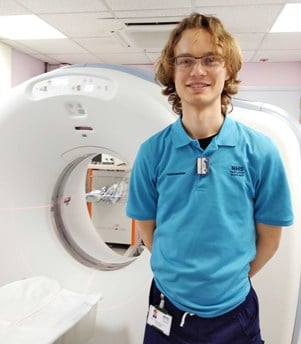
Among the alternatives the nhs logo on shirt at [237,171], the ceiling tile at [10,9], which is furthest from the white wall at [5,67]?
the nhs logo on shirt at [237,171]

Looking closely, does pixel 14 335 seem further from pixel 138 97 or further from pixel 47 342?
pixel 138 97

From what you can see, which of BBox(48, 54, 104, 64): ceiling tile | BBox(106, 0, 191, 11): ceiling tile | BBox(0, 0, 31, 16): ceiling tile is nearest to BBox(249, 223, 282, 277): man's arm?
BBox(106, 0, 191, 11): ceiling tile

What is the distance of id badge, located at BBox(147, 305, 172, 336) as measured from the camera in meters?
0.94

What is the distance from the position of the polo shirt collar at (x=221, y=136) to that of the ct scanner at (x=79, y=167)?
0.84 feet

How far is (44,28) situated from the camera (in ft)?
12.3

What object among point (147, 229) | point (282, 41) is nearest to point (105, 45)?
point (282, 41)

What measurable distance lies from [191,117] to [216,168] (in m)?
0.14

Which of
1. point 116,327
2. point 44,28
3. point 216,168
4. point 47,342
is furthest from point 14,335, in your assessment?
point 44,28

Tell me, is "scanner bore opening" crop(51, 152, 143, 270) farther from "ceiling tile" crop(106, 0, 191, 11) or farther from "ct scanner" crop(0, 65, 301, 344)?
"ceiling tile" crop(106, 0, 191, 11)

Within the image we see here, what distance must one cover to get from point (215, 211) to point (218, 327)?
28 cm

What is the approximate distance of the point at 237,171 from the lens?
2.87 ft

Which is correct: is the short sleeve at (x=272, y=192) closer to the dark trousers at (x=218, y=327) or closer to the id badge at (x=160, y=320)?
the dark trousers at (x=218, y=327)

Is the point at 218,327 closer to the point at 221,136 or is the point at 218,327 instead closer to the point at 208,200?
the point at 208,200

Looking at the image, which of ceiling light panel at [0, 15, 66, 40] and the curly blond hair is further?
ceiling light panel at [0, 15, 66, 40]
